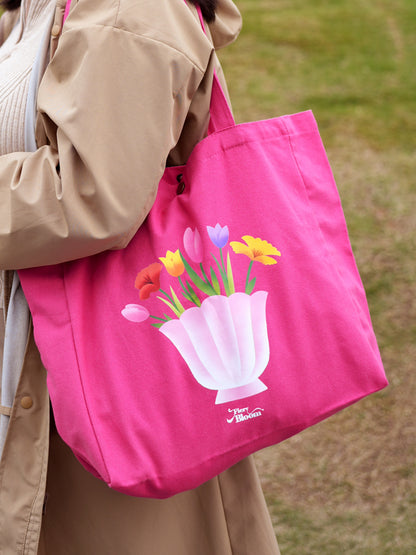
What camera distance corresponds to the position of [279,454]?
3100 millimetres

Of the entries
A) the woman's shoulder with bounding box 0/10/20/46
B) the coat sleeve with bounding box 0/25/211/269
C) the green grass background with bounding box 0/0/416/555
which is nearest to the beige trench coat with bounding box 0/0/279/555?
the coat sleeve with bounding box 0/25/211/269

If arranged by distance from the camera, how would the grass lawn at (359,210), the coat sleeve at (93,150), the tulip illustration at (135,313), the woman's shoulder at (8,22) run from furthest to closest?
the grass lawn at (359,210)
the woman's shoulder at (8,22)
the tulip illustration at (135,313)
the coat sleeve at (93,150)

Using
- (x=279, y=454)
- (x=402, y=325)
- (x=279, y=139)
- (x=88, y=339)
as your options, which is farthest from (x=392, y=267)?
(x=88, y=339)

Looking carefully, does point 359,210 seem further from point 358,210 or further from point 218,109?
point 218,109

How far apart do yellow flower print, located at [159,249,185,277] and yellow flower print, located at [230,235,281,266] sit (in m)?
0.12

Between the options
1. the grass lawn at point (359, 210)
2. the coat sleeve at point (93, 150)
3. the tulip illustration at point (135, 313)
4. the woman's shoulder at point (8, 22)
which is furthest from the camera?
the grass lawn at point (359, 210)

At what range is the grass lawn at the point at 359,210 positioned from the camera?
2.81 meters

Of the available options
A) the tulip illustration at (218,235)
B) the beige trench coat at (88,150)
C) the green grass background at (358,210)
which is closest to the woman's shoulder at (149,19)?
the beige trench coat at (88,150)

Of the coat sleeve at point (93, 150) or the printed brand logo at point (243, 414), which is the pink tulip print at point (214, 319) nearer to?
the printed brand logo at point (243, 414)

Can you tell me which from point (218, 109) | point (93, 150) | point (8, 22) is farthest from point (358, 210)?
point (93, 150)

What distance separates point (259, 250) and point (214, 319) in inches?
5.9

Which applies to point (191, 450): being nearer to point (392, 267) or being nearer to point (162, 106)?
point (162, 106)

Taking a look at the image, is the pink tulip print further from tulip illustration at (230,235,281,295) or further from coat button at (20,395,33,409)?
coat button at (20,395,33,409)

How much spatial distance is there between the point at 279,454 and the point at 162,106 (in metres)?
2.07
